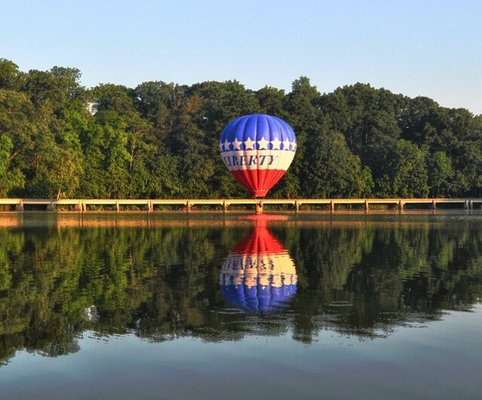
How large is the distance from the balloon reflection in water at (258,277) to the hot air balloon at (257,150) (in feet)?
84.8

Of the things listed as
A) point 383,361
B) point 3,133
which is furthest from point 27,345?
point 3,133

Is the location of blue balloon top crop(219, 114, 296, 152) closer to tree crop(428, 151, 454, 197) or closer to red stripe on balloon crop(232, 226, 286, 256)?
red stripe on balloon crop(232, 226, 286, 256)

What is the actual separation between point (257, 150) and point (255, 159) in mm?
736

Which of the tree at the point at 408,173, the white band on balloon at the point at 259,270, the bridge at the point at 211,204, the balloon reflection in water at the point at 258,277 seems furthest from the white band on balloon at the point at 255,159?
the white band on balloon at the point at 259,270

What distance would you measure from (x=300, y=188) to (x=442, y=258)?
46.1 meters

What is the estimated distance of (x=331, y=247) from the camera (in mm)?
26859

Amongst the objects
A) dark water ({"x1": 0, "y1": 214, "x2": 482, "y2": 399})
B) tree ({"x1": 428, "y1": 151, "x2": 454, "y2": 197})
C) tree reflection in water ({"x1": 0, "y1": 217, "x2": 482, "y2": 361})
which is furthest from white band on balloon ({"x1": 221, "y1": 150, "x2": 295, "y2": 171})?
dark water ({"x1": 0, "y1": 214, "x2": 482, "y2": 399})

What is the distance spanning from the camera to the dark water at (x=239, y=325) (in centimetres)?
909

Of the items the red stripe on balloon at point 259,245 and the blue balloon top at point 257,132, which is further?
the blue balloon top at point 257,132

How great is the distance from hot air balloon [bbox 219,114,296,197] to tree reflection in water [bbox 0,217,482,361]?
23.1 meters

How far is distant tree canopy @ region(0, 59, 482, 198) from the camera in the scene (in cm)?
5847

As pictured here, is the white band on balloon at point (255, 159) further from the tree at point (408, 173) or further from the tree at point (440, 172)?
the tree at point (440, 172)

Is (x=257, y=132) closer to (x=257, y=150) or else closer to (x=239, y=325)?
(x=257, y=150)

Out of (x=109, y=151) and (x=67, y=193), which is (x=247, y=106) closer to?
(x=109, y=151)
